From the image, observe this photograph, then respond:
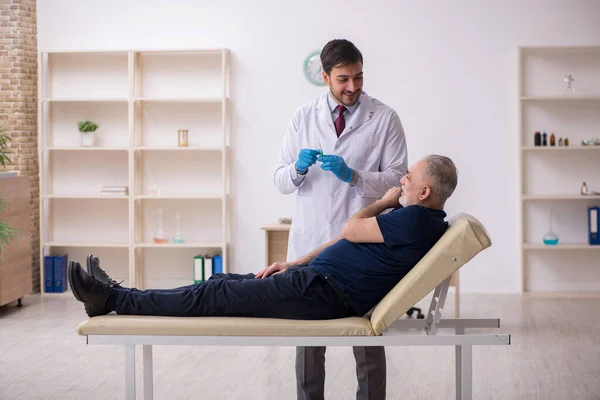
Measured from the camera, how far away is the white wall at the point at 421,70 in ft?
19.8

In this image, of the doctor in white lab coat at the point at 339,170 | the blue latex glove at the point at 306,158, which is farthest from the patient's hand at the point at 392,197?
the blue latex glove at the point at 306,158

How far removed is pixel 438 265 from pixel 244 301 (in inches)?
23.8

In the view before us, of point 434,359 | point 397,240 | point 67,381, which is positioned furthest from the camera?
point 434,359

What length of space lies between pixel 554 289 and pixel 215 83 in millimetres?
2996

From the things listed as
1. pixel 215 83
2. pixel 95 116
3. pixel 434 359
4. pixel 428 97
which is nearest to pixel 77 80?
pixel 95 116

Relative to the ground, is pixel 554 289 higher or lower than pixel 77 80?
lower

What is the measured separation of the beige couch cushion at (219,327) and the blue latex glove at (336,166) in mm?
565

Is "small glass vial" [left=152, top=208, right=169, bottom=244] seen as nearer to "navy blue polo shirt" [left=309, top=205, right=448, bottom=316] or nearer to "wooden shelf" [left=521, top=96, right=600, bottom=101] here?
"wooden shelf" [left=521, top=96, right=600, bottom=101]

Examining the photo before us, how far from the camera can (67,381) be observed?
371 centimetres

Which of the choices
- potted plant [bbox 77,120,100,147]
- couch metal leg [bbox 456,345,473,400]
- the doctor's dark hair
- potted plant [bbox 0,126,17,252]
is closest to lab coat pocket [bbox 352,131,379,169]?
the doctor's dark hair

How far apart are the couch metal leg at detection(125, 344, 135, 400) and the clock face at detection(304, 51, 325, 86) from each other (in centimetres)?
395

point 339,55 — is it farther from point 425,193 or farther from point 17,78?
point 17,78

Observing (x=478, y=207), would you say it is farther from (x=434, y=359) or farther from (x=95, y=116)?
(x=95, y=116)

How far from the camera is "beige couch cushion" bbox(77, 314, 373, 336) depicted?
94.8 inches
